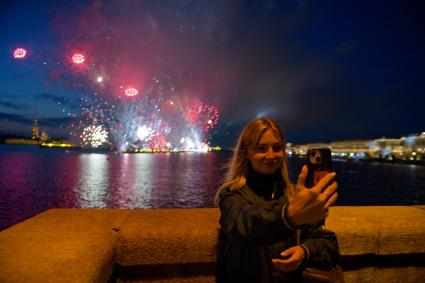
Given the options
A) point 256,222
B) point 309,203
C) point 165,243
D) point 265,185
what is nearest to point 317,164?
point 309,203

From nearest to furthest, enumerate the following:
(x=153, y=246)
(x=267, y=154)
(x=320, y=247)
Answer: (x=320, y=247), (x=267, y=154), (x=153, y=246)

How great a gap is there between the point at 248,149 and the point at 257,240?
0.81 m

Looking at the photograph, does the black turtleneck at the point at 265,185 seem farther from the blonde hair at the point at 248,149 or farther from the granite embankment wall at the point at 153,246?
the granite embankment wall at the point at 153,246

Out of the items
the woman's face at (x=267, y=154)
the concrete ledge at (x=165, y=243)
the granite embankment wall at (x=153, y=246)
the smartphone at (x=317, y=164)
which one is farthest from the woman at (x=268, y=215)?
the granite embankment wall at (x=153, y=246)

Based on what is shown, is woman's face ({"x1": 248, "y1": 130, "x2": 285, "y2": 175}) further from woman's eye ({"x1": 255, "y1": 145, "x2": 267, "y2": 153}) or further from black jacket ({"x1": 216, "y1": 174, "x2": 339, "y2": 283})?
black jacket ({"x1": 216, "y1": 174, "x2": 339, "y2": 283})

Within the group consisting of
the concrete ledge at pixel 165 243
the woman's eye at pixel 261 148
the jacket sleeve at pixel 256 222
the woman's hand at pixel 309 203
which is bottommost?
the concrete ledge at pixel 165 243

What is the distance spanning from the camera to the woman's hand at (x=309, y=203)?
60.8 inches

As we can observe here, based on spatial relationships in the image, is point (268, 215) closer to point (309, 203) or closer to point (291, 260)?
point (309, 203)

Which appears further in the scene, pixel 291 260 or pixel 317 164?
pixel 291 260

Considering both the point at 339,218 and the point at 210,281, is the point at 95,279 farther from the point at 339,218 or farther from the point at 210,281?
the point at 339,218

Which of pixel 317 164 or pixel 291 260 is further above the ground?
pixel 317 164

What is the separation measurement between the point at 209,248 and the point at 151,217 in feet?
2.30

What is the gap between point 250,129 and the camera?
94.7 inches

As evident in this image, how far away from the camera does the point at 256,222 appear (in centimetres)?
171
